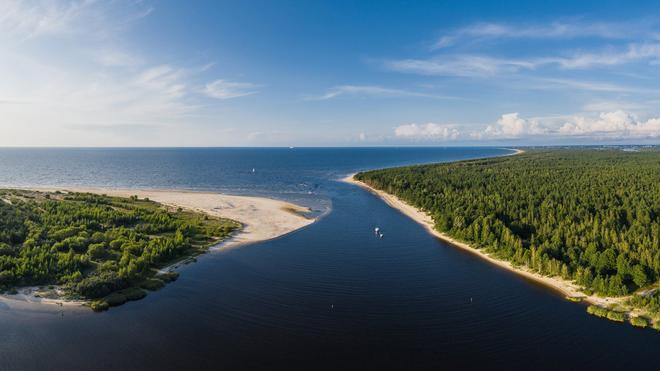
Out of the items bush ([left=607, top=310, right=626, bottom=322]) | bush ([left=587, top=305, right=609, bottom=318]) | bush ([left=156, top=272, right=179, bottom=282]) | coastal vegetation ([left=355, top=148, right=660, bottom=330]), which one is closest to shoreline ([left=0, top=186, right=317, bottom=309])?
bush ([left=156, top=272, right=179, bottom=282])

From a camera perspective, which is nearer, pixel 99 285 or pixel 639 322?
pixel 639 322

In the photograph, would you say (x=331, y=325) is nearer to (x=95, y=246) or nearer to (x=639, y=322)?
(x=639, y=322)

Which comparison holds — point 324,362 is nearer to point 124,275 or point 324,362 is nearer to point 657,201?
point 124,275

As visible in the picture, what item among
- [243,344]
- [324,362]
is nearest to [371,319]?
[324,362]

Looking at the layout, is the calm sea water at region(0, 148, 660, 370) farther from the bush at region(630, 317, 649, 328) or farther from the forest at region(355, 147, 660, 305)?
the forest at region(355, 147, 660, 305)

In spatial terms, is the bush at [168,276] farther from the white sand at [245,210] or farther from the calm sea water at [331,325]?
the white sand at [245,210]

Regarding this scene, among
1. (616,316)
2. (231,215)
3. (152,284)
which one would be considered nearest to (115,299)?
(152,284)
